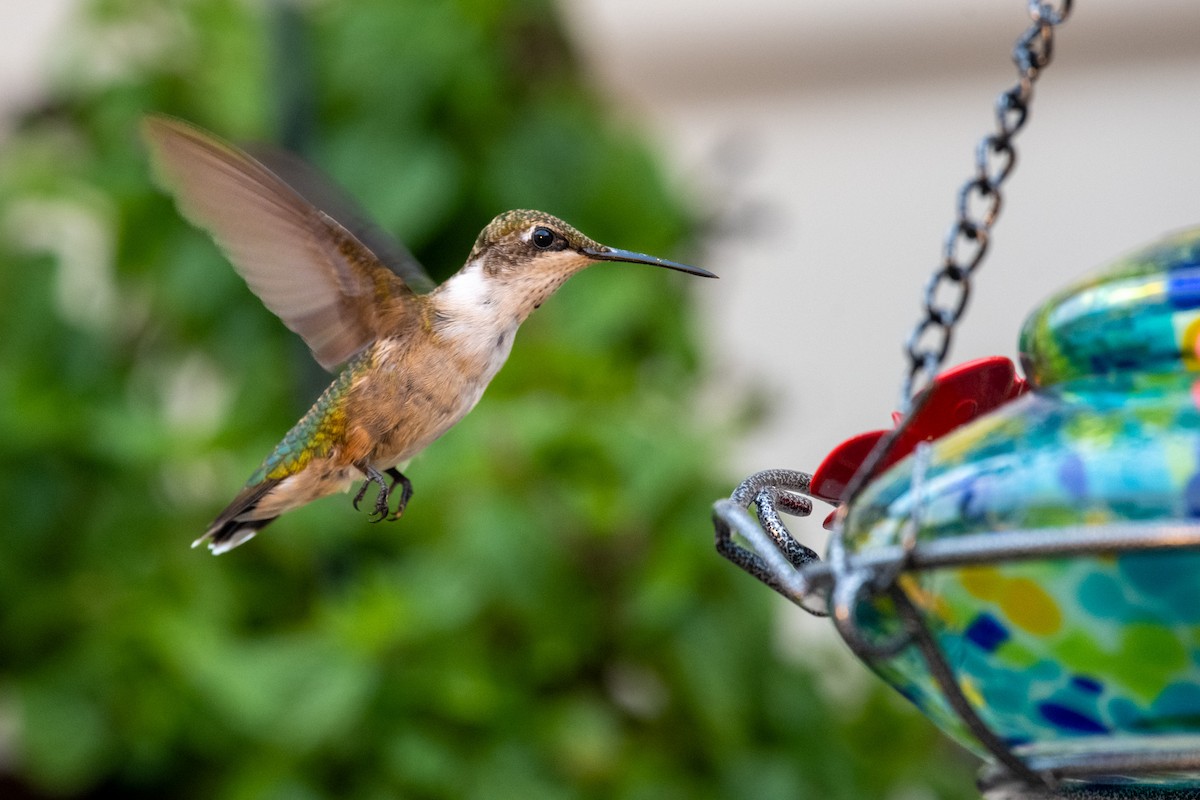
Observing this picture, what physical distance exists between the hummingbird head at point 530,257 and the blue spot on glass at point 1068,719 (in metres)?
0.61

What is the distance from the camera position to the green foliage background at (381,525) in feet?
7.81

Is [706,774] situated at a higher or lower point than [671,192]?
lower

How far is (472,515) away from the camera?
2.35 meters

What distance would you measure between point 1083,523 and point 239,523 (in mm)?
1088

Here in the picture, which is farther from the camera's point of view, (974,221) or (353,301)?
(353,301)

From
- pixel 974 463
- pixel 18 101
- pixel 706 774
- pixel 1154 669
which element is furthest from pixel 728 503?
pixel 18 101

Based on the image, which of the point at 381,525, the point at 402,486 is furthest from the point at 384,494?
the point at 381,525

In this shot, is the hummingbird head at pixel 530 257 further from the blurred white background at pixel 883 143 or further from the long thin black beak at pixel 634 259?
the blurred white background at pixel 883 143

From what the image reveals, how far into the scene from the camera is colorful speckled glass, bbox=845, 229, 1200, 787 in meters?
0.83

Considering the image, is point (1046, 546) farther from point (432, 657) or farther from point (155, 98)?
point (155, 98)

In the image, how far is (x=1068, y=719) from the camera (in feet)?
2.94

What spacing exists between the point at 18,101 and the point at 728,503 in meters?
3.10

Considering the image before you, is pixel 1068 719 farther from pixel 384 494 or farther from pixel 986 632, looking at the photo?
pixel 384 494

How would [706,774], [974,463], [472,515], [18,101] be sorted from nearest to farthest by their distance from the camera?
[974,463] → [472,515] → [706,774] → [18,101]
